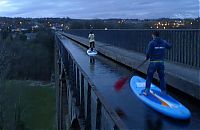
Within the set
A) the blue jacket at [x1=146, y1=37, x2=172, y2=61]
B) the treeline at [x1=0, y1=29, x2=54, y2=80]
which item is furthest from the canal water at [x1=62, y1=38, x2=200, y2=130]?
the treeline at [x1=0, y1=29, x2=54, y2=80]

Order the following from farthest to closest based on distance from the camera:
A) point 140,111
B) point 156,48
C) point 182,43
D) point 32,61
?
point 32,61, point 182,43, point 156,48, point 140,111

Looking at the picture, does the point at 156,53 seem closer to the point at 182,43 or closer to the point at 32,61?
the point at 182,43

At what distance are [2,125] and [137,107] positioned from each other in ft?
114

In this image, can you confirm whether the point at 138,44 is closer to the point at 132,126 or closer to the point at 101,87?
the point at 101,87

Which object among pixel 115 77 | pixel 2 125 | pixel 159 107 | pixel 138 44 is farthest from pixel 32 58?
pixel 159 107

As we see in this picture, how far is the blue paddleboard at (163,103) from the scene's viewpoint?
861cm

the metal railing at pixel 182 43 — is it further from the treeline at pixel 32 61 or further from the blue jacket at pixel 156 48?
the treeline at pixel 32 61

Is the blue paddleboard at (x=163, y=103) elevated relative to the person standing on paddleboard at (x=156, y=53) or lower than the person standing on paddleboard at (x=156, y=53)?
lower

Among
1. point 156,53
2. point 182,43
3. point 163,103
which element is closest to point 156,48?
point 156,53

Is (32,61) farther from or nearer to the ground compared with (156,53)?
nearer to the ground

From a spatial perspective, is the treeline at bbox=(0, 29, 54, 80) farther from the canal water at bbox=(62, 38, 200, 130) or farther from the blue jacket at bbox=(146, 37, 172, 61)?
the blue jacket at bbox=(146, 37, 172, 61)

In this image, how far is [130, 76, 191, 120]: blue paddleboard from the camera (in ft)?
28.2

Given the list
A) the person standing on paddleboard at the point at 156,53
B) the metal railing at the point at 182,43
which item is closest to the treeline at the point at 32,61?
the metal railing at the point at 182,43

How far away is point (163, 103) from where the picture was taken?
931 cm
